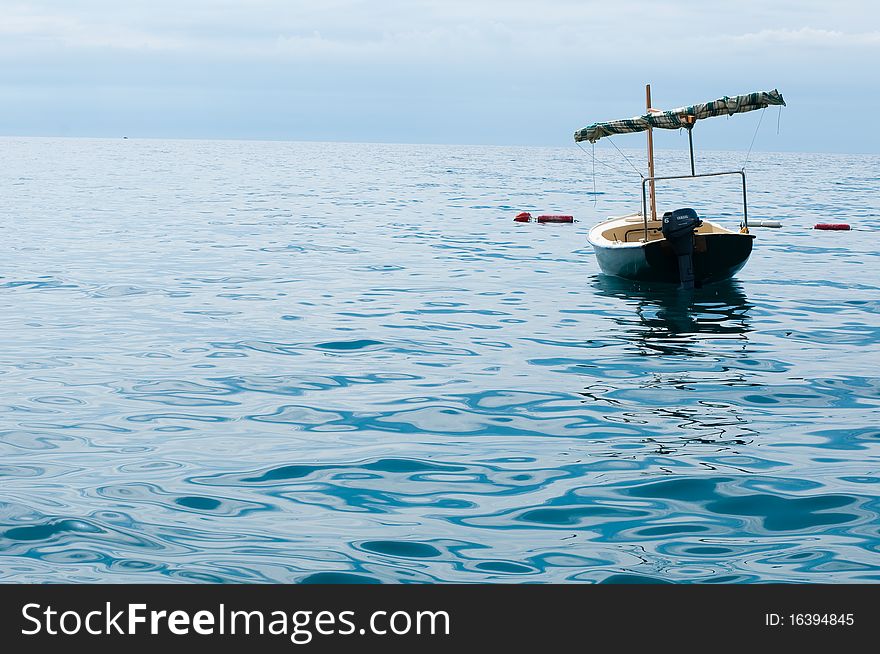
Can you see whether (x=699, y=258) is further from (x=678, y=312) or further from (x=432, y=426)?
(x=432, y=426)

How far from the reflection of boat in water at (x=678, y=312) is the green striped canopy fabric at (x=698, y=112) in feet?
12.4

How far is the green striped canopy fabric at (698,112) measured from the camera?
21594 millimetres

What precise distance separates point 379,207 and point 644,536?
4115cm

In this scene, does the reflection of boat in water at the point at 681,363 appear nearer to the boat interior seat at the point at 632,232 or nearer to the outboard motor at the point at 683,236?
the outboard motor at the point at 683,236

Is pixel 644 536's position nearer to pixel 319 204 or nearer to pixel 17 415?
pixel 17 415

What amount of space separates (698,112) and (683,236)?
4.54 metres

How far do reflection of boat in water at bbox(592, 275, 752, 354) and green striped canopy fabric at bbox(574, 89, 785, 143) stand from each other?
3.77 metres

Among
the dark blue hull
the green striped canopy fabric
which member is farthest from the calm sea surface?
the green striped canopy fabric

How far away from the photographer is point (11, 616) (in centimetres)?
539

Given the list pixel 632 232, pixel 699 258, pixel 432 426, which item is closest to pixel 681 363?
pixel 432 426

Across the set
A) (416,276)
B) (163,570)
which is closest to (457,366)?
(163,570)

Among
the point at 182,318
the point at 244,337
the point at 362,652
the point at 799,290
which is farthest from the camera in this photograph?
the point at 799,290

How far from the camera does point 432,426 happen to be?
Answer: 1009 centimetres

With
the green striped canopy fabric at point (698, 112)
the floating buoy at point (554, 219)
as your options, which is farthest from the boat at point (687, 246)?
the floating buoy at point (554, 219)
